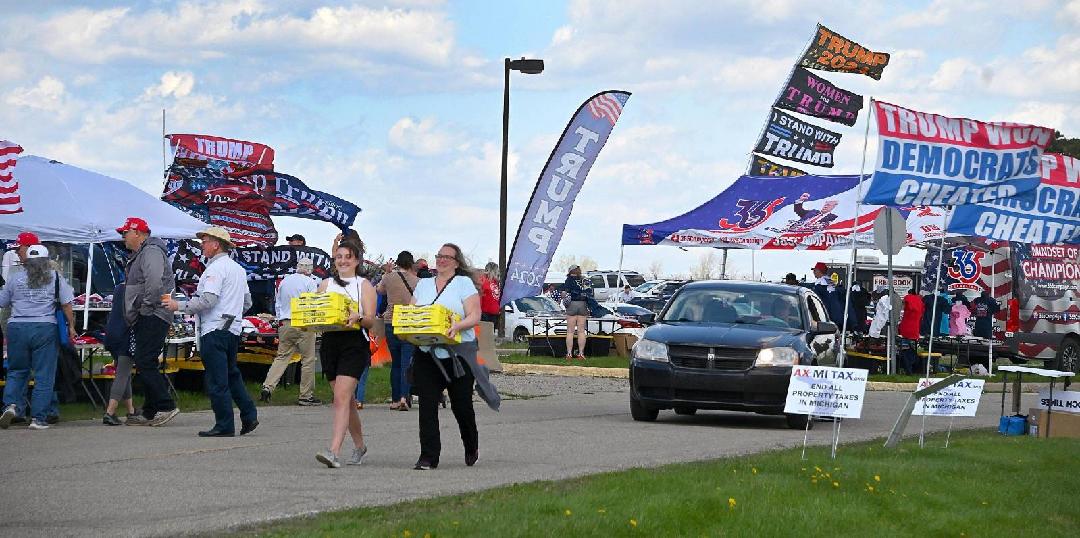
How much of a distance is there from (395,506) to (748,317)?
8865 mm

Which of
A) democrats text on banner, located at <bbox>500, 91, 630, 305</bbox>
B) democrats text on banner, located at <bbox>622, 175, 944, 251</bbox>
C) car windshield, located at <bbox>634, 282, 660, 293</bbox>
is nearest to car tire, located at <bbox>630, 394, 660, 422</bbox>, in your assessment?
democrats text on banner, located at <bbox>500, 91, 630, 305</bbox>

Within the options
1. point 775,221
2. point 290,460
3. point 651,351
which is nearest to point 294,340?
point 651,351

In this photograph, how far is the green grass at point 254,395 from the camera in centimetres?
1631

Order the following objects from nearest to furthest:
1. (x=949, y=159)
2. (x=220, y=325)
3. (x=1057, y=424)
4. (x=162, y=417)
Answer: (x=220, y=325), (x=162, y=417), (x=1057, y=424), (x=949, y=159)

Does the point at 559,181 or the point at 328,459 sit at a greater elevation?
the point at 559,181

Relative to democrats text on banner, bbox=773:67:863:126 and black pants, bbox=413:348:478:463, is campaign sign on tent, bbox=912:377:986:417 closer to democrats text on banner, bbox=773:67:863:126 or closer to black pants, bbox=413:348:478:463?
black pants, bbox=413:348:478:463

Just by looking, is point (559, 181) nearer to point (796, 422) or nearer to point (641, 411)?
point (641, 411)

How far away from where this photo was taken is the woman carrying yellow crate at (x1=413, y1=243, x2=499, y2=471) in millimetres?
11320

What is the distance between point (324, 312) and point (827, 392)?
3961 mm

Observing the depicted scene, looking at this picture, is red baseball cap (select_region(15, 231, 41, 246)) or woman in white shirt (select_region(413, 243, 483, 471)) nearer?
woman in white shirt (select_region(413, 243, 483, 471))

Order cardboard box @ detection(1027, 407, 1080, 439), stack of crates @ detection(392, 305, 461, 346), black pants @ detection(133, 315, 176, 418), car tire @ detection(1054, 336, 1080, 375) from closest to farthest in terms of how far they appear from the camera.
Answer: stack of crates @ detection(392, 305, 461, 346), black pants @ detection(133, 315, 176, 418), cardboard box @ detection(1027, 407, 1080, 439), car tire @ detection(1054, 336, 1080, 375)

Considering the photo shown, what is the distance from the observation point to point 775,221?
31.2 meters

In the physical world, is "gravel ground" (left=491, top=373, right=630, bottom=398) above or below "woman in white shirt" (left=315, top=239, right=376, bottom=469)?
below

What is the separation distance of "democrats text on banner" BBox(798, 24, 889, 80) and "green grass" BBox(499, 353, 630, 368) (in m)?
14.5
